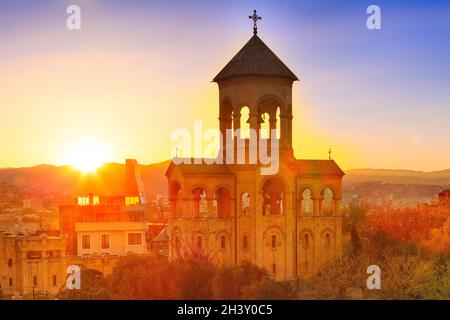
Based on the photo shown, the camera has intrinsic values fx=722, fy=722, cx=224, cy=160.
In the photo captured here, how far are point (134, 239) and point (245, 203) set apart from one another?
25.3 metres

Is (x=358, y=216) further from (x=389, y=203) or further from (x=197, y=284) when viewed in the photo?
(x=197, y=284)

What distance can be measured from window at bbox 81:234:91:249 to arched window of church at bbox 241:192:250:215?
2575 centimetres

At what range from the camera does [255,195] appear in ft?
134

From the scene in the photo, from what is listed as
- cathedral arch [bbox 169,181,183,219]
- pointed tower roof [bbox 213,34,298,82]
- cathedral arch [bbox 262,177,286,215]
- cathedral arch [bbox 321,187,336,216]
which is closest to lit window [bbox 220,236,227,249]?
cathedral arch [bbox 169,181,183,219]

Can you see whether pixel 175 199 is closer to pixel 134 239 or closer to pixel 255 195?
pixel 255 195

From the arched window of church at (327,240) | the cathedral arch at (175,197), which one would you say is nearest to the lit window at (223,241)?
the cathedral arch at (175,197)

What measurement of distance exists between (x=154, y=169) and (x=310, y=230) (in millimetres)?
49225

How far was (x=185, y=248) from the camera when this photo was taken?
39844mm

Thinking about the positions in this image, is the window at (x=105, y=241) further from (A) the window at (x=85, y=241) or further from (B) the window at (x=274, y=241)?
(B) the window at (x=274, y=241)

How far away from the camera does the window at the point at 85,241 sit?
63.7 m

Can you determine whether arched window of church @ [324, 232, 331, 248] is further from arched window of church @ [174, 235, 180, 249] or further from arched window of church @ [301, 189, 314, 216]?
arched window of church @ [174, 235, 180, 249]

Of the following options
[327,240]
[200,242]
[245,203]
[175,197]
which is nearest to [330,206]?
[327,240]

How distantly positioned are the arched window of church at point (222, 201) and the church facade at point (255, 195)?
7cm
